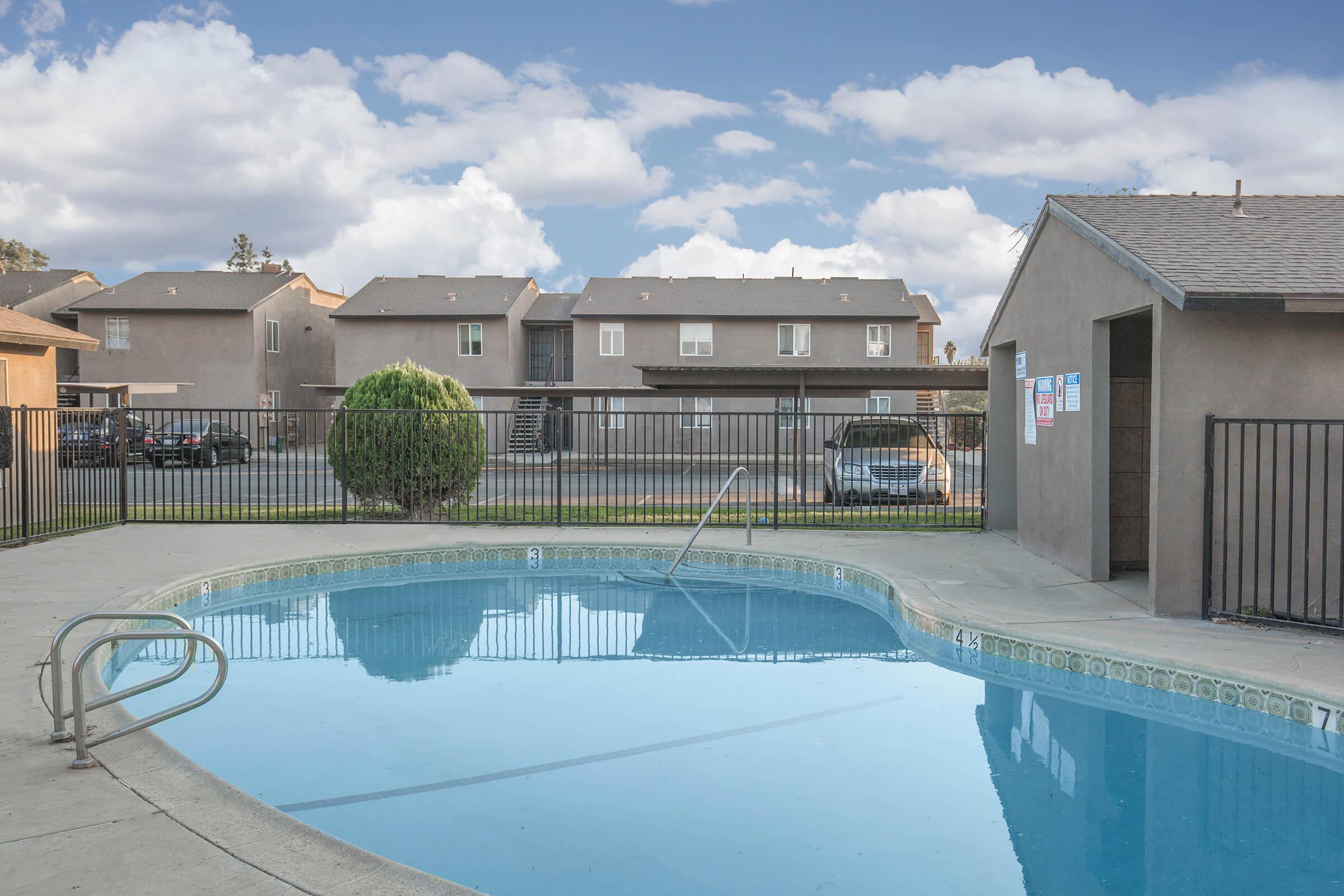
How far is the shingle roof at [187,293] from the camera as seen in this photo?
123 feet

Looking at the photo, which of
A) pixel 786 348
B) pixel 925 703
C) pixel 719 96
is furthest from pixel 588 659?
pixel 786 348

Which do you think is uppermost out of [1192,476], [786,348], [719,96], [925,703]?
[719,96]

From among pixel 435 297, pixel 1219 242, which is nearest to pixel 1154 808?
pixel 1219 242

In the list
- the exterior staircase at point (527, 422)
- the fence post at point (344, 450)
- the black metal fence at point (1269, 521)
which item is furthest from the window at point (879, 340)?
the black metal fence at point (1269, 521)

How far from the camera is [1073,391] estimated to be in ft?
32.5

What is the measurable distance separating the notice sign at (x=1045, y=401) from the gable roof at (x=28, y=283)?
40.4m

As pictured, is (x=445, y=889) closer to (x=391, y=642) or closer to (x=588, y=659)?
(x=588, y=659)

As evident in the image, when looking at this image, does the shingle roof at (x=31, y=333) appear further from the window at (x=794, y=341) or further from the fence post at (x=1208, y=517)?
the window at (x=794, y=341)

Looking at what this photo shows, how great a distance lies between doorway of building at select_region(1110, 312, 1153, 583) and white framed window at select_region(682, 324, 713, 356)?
2529 centimetres

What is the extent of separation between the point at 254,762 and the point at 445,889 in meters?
2.76

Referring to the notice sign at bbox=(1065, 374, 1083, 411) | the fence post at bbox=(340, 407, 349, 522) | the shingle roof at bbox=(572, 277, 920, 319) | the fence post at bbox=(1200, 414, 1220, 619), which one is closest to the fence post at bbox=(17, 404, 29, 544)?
the fence post at bbox=(340, 407, 349, 522)

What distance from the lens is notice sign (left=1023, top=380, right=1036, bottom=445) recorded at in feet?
37.2

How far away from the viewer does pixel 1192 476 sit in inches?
311

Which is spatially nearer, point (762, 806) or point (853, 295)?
point (762, 806)
